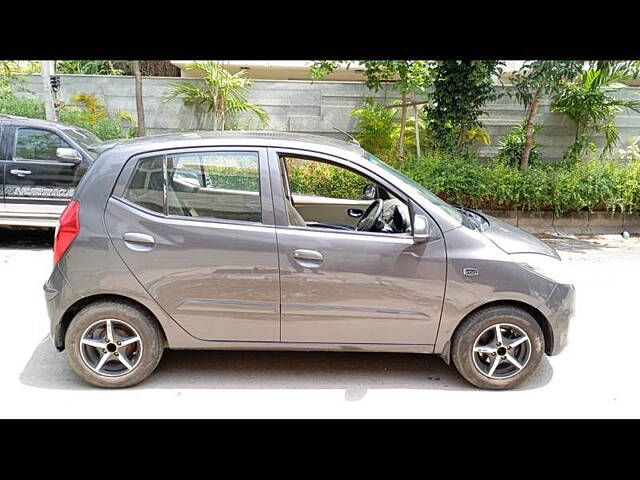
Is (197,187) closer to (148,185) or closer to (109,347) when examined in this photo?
(148,185)

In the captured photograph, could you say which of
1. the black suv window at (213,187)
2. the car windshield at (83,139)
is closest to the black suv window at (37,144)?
the car windshield at (83,139)

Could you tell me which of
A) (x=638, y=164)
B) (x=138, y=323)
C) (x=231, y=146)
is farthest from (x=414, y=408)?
(x=638, y=164)

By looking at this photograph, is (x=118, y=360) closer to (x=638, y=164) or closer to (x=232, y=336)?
(x=232, y=336)

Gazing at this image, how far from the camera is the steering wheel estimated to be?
3.77 m

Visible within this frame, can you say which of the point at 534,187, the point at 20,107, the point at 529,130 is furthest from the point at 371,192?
the point at 20,107

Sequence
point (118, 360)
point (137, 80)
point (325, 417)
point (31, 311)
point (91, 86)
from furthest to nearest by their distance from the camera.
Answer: point (91, 86) < point (137, 80) < point (31, 311) < point (118, 360) < point (325, 417)

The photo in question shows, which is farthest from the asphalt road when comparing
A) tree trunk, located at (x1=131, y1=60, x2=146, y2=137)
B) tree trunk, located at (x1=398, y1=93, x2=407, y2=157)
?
tree trunk, located at (x1=131, y1=60, x2=146, y2=137)

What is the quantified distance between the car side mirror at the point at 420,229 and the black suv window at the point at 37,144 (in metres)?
5.67

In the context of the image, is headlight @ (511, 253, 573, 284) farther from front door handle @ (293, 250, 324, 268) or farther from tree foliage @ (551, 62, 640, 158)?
tree foliage @ (551, 62, 640, 158)

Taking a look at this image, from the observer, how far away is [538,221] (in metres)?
8.61

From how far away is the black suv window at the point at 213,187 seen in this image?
3369mm

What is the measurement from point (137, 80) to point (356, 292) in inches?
317

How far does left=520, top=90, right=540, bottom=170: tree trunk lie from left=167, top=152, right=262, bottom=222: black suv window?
7.13 metres

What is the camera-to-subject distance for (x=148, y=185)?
338 centimetres
